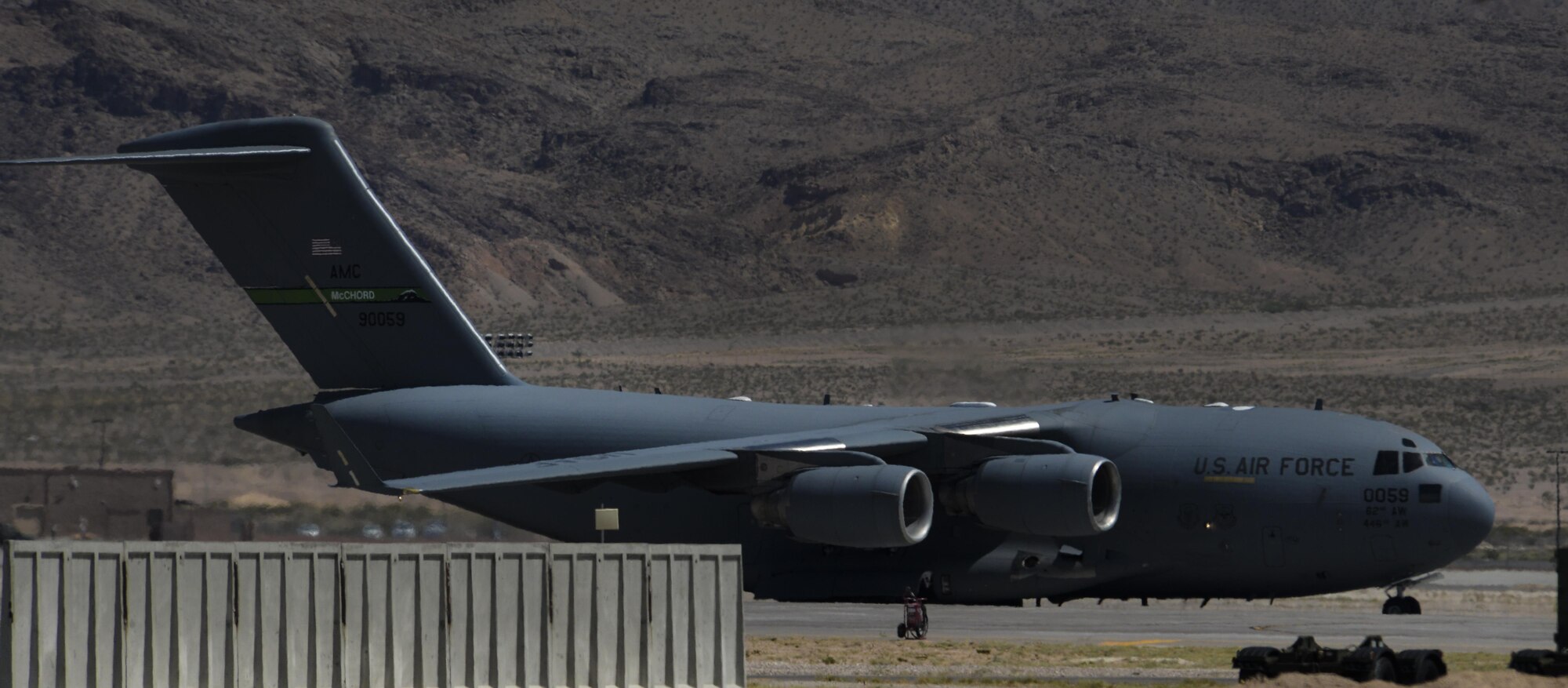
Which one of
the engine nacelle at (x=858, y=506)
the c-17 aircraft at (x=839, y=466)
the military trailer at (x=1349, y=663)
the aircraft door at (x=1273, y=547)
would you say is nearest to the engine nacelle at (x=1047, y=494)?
the c-17 aircraft at (x=839, y=466)

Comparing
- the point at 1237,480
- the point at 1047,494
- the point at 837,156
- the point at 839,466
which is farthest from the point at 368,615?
the point at 837,156

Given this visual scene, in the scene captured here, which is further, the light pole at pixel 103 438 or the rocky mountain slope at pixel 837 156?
the rocky mountain slope at pixel 837 156

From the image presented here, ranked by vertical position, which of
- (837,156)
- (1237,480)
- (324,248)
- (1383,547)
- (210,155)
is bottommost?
(1383,547)

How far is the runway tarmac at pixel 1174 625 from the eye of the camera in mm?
27406

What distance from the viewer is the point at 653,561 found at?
779 inches

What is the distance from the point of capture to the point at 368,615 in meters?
18.4

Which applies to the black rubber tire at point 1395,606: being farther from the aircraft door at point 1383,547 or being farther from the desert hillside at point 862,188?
the desert hillside at point 862,188

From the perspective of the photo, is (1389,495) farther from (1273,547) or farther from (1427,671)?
(1427,671)

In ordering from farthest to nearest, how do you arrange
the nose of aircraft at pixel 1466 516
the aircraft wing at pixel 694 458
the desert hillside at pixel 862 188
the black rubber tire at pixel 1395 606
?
the desert hillside at pixel 862 188 < the black rubber tire at pixel 1395 606 < the nose of aircraft at pixel 1466 516 < the aircraft wing at pixel 694 458

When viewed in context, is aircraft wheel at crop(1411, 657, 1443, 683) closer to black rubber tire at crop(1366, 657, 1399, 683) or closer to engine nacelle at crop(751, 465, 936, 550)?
black rubber tire at crop(1366, 657, 1399, 683)

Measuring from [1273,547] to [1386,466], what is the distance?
5.70 feet

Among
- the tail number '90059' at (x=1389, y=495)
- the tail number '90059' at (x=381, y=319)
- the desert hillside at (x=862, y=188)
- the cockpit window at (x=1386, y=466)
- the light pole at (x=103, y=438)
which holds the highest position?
the desert hillside at (x=862, y=188)

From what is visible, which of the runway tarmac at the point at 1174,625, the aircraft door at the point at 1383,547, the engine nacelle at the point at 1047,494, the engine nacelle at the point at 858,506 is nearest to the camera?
the engine nacelle at the point at 858,506

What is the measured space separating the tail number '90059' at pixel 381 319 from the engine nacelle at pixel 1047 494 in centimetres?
918
